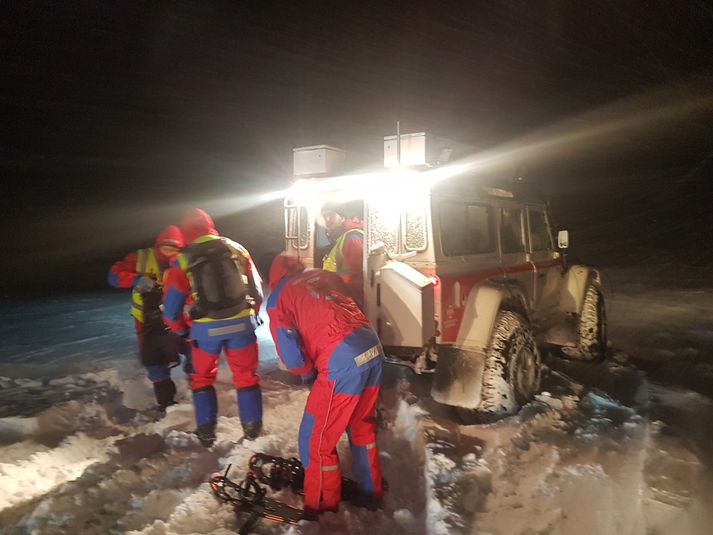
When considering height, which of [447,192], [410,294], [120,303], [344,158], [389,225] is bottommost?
[120,303]

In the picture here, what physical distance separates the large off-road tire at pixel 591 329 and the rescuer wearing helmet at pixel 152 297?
4.58 metres

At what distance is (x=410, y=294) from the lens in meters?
3.40

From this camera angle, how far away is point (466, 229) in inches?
165

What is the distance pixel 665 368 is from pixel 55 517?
19.6 ft

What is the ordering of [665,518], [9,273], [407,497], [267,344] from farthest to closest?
[9,273]
[267,344]
[407,497]
[665,518]

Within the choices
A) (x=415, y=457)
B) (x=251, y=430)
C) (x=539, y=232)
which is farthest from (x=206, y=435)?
(x=539, y=232)

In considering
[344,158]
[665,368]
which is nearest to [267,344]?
[344,158]

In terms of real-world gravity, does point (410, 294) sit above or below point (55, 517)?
above

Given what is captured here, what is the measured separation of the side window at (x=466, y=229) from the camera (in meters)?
3.88

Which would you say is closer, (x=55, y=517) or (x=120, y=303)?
(x=55, y=517)

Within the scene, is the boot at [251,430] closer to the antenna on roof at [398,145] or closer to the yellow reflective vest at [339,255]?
the yellow reflective vest at [339,255]

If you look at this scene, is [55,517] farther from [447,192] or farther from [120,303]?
[120,303]

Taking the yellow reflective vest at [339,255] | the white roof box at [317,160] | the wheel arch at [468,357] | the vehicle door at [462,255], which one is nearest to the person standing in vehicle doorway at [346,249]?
the yellow reflective vest at [339,255]

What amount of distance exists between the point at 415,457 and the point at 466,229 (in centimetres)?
187
